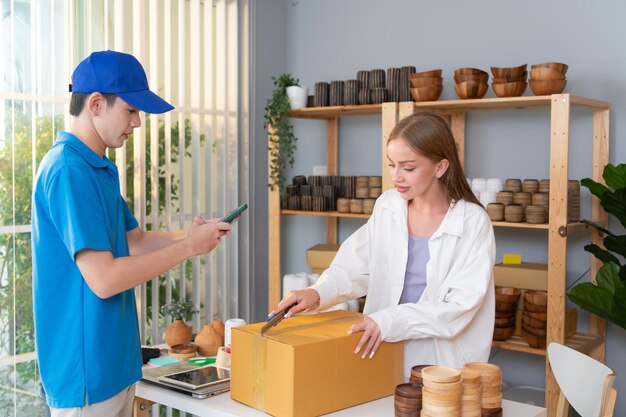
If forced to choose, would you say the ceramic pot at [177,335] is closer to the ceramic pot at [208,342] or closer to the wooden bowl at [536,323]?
the ceramic pot at [208,342]

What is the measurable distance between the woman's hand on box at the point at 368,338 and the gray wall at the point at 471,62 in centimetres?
208

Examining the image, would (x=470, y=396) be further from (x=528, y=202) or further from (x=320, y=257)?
(x=320, y=257)

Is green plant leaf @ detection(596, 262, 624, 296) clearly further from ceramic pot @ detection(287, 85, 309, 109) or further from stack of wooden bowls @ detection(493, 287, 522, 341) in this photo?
ceramic pot @ detection(287, 85, 309, 109)

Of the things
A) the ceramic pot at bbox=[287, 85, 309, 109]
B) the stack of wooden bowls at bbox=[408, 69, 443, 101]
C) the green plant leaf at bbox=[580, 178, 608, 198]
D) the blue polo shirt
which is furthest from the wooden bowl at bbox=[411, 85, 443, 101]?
the blue polo shirt

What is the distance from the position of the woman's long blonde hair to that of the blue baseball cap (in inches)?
31.3

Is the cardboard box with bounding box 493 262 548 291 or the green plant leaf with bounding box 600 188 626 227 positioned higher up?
the green plant leaf with bounding box 600 188 626 227

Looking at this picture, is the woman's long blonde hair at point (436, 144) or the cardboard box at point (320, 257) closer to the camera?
the woman's long blonde hair at point (436, 144)

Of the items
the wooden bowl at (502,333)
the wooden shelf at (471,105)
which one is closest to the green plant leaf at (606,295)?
the wooden bowl at (502,333)

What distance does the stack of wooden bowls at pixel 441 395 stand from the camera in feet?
5.70

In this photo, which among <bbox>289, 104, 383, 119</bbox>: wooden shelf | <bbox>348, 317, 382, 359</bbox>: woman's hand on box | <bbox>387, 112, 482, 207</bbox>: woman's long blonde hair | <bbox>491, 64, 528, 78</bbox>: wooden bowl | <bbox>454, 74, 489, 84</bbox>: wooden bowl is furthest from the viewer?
<bbox>289, 104, 383, 119</bbox>: wooden shelf

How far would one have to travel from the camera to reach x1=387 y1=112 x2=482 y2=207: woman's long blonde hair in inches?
90.5

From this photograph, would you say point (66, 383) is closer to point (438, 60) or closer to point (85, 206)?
point (85, 206)

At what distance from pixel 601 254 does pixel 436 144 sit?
1.47 m

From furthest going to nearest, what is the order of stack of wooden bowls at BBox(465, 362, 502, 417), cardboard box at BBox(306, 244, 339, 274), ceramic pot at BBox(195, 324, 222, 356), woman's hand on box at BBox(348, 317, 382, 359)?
cardboard box at BBox(306, 244, 339, 274)
ceramic pot at BBox(195, 324, 222, 356)
woman's hand on box at BBox(348, 317, 382, 359)
stack of wooden bowls at BBox(465, 362, 502, 417)
